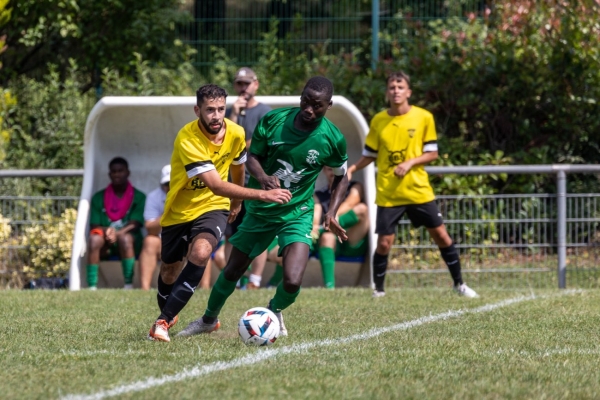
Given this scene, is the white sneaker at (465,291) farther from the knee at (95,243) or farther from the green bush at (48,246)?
the green bush at (48,246)

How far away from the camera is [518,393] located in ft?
16.2

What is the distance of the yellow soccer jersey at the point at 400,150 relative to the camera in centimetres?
1020

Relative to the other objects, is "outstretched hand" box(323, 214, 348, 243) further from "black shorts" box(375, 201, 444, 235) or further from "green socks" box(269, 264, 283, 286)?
"green socks" box(269, 264, 283, 286)

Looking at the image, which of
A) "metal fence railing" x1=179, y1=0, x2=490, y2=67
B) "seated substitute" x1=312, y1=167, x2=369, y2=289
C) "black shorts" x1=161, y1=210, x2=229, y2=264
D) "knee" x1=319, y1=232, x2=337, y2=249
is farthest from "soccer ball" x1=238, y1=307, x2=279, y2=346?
"metal fence railing" x1=179, y1=0, x2=490, y2=67

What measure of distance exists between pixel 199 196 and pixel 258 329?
1.22 meters

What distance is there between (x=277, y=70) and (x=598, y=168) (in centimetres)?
642

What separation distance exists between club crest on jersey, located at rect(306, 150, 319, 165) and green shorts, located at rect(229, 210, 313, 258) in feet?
1.14

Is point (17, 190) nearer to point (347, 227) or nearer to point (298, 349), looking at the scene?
point (347, 227)

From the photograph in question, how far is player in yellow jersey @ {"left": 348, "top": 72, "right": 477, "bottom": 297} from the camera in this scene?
10.2 metres

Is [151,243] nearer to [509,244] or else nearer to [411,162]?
[411,162]

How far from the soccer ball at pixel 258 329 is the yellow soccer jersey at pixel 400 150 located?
3829mm

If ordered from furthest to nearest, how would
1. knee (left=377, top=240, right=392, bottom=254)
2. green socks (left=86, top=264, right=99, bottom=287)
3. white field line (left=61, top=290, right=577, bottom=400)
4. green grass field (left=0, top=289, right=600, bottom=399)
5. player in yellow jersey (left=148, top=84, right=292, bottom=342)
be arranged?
green socks (left=86, top=264, right=99, bottom=287) < knee (left=377, top=240, right=392, bottom=254) < player in yellow jersey (left=148, top=84, right=292, bottom=342) < green grass field (left=0, top=289, right=600, bottom=399) < white field line (left=61, top=290, right=577, bottom=400)

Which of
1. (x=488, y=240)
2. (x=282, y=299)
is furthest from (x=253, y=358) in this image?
(x=488, y=240)

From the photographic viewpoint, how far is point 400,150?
1031 cm
